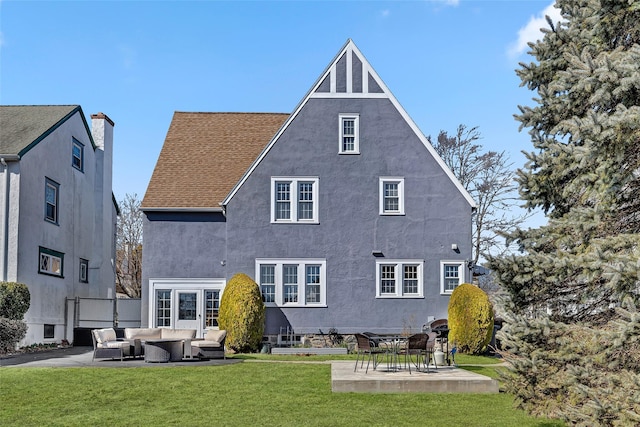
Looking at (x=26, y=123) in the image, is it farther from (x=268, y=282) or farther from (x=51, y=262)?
(x=268, y=282)

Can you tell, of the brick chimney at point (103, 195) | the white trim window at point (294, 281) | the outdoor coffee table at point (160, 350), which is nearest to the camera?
the outdoor coffee table at point (160, 350)

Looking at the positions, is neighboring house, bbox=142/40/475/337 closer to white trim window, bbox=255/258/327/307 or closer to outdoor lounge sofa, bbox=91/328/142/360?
white trim window, bbox=255/258/327/307

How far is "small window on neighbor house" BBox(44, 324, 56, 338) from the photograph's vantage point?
82.5 feet

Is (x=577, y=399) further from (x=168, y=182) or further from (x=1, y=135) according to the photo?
(x=1, y=135)

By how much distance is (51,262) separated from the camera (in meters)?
26.0

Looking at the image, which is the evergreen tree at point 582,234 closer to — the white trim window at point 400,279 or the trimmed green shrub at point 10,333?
the white trim window at point 400,279

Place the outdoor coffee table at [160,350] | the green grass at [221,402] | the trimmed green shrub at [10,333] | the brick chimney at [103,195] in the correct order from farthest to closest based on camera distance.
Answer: the brick chimney at [103,195], the trimmed green shrub at [10,333], the outdoor coffee table at [160,350], the green grass at [221,402]

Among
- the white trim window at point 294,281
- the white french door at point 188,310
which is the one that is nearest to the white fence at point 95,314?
the white french door at point 188,310

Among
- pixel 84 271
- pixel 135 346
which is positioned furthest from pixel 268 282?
pixel 84 271

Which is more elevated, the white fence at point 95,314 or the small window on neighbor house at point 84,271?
the small window on neighbor house at point 84,271

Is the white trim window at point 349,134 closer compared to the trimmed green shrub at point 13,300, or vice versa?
the trimmed green shrub at point 13,300

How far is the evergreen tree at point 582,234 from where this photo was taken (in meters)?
7.31

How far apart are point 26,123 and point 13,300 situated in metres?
7.66

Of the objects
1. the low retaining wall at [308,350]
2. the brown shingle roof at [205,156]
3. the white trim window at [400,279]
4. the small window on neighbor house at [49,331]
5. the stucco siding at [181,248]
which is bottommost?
the low retaining wall at [308,350]
